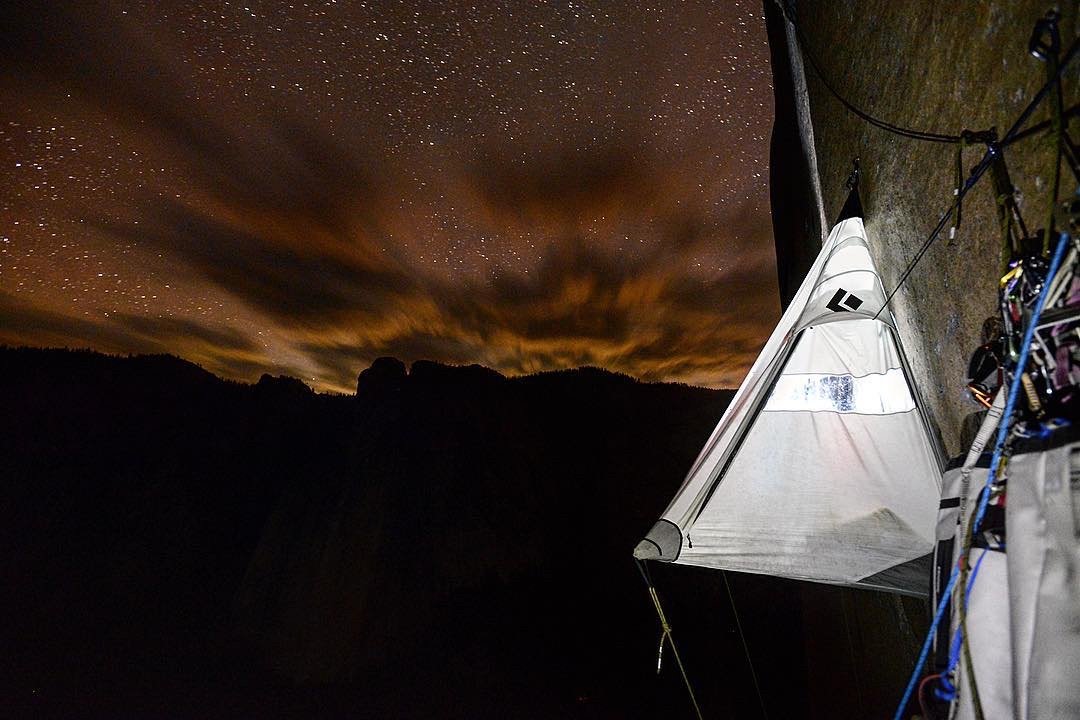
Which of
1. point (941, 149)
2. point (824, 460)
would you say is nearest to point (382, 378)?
point (824, 460)

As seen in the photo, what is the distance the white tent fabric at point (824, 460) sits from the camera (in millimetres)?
2898

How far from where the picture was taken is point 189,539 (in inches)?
1047

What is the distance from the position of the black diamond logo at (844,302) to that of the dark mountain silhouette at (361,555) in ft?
42.6

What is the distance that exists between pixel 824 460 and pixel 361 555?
62.7 feet

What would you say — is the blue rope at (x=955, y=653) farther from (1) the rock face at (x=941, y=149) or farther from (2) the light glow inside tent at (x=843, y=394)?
(2) the light glow inside tent at (x=843, y=394)

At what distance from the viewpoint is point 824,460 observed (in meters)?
3.24

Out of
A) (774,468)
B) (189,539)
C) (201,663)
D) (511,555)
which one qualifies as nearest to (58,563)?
(189,539)

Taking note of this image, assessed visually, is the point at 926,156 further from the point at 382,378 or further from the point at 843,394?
the point at 382,378

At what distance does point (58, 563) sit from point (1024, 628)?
38299mm

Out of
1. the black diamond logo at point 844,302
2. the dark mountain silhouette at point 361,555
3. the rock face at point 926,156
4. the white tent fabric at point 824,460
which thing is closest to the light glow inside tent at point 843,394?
the white tent fabric at point 824,460

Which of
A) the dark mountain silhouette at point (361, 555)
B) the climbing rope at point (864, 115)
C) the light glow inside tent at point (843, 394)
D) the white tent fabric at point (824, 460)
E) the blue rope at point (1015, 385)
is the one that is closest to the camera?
the blue rope at point (1015, 385)

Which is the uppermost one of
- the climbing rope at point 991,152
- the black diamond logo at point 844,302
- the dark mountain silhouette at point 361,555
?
the climbing rope at point 991,152

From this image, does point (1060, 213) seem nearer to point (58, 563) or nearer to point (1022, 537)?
point (1022, 537)

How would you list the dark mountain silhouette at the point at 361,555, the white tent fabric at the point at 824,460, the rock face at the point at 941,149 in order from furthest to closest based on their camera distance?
the dark mountain silhouette at the point at 361,555
the white tent fabric at the point at 824,460
the rock face at the point at 941,149
